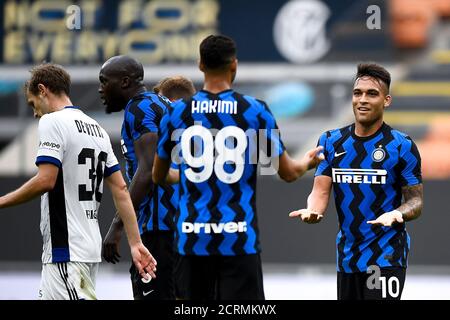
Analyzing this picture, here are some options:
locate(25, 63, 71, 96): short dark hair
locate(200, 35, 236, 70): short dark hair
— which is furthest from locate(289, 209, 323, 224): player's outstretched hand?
locate(25, 63, 71, 96): short dark hair

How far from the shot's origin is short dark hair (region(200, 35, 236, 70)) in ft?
19.2

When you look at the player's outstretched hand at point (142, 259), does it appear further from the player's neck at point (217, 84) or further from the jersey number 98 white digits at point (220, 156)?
the player's neck at point (217, 84)

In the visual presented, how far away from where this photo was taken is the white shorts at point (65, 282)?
246 inches

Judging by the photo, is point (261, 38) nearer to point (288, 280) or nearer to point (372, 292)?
point (288, 280)

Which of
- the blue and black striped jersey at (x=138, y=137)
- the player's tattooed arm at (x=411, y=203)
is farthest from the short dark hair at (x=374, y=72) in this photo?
the blue and black striped jersey at (x=138, y=137)

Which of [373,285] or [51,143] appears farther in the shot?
[373,285]

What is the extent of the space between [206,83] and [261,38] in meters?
13.0

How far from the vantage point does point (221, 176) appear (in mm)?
Result: 5793

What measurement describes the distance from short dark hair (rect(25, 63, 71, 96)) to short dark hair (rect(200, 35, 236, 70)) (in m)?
1.01

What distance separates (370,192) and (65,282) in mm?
1913

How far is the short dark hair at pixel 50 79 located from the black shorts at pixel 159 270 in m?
1.47

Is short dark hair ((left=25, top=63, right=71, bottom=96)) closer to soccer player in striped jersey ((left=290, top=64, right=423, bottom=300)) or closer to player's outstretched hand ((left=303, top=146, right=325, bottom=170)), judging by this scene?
player's outstretched hand ((left=303, top=146, right=325, bottom=170))

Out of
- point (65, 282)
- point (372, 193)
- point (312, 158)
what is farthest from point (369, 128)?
point (65, 282)

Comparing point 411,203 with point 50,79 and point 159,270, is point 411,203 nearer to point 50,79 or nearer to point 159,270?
point 159,270
